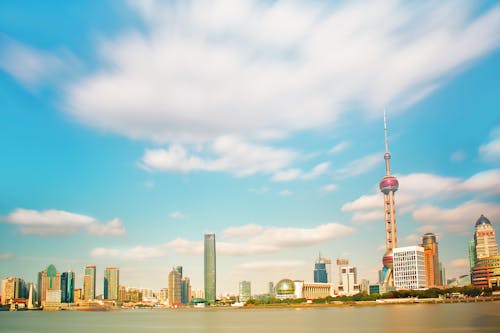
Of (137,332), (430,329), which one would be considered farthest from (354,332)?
(137,332)

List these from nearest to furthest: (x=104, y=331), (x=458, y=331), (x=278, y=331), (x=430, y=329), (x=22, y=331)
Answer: (x=458, y=331)
(x=430, y=329)
(x=278, y=331)
(x=104, y=331)
(x=22, y=331)

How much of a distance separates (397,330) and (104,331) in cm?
5449

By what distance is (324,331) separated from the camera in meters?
75.7

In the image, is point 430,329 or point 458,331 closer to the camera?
point 458,331

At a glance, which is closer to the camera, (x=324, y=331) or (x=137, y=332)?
(x=324, y=331)

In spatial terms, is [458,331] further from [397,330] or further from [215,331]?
[215,331]

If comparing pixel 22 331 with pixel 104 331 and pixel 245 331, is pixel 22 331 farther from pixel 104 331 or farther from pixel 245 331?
pixel 245 331

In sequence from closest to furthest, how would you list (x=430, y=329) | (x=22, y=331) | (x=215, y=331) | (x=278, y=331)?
(x=430, y=329), (x=278, y=331), (x=215, y=331), (x=22, y=331)

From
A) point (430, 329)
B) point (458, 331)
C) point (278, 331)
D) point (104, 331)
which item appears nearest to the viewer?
point (458, 331)

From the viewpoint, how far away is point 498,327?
7000cm

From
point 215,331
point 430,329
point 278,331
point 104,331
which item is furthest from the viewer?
Answer: point 104,331

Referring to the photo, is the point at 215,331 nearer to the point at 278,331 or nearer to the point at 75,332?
the point at 278,331

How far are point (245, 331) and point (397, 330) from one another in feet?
78.9

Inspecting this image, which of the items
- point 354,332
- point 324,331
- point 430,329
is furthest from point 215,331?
point 430,329
